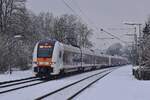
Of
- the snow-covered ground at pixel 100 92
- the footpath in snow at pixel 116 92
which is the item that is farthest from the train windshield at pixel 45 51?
the footpath in snow at pixel 116 92

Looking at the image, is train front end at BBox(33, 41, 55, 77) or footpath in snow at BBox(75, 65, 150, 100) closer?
footpath in snow at BBox(75, 65, 150, 100)

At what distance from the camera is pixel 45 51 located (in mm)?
37188

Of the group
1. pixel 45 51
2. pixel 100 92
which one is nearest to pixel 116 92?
pixel 100 92

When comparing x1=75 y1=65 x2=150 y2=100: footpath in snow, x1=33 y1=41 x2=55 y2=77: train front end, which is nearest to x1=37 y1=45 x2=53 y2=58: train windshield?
x1=33 y1=41 x2=55 y2=77: train front end

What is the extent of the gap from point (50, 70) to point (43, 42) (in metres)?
2.71

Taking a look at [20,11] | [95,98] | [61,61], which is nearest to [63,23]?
[20,11]

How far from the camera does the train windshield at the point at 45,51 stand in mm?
37031

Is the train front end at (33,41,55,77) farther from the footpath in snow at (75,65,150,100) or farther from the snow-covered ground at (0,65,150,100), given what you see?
the footpath in snow at (75,65,150,100)

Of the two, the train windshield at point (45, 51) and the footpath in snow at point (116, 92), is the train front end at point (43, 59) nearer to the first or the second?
the train windshield at point (45, 51)

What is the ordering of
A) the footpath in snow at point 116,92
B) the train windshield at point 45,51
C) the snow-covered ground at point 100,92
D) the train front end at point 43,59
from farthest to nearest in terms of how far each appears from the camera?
the train windshield at point 45,51
the train front end at point 43,59
the footpath in snow at point 116,92
the snow-covered ground at point 100,92

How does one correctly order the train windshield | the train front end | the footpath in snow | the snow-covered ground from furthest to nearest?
1. the train windshield
2. the train front end
3. the footpath in snow
4. the snow-covered ground

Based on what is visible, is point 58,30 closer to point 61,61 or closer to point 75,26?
point 75,26

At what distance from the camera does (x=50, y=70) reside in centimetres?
3628

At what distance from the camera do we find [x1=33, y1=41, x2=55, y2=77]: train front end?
119 ft
